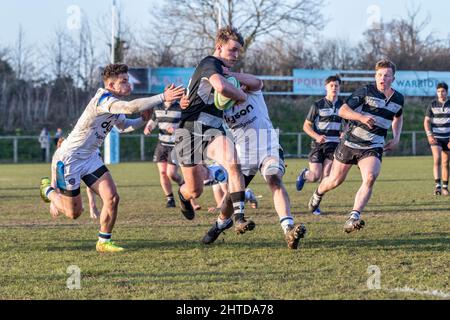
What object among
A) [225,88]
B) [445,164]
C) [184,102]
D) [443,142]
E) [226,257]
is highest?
[225,88]

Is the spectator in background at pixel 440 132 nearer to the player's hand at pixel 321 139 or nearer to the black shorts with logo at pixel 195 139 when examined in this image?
the player's hand at pixel 321 139

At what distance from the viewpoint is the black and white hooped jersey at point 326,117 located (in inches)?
476

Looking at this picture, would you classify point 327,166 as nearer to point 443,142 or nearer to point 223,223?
point 443,142

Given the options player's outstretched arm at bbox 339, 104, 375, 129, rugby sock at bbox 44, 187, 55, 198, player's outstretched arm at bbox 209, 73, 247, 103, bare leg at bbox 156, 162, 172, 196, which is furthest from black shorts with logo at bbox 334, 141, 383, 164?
bare leg at bbox 156, 162, 172, 196

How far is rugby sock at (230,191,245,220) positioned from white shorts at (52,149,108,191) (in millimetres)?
1466

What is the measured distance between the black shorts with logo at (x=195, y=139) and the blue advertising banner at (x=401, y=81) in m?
35.8

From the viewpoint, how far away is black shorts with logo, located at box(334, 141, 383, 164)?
8.68 meters

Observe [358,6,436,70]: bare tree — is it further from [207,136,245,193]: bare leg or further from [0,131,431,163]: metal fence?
[207,136,245,193]: bare leg

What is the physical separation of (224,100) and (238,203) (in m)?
1.04

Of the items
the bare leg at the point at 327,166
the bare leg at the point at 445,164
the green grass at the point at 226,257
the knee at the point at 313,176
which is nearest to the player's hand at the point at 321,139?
the bare leg at the point at 327,166

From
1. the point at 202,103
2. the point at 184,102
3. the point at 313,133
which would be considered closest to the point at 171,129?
the point at 313,133

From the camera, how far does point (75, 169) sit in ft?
25.6
